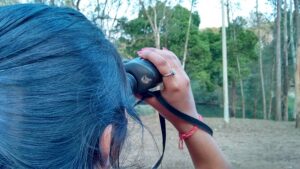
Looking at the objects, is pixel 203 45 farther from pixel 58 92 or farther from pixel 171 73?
pixel 58 92

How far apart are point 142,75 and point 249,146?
9412 millimetres

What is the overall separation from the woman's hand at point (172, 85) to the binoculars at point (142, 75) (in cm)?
1

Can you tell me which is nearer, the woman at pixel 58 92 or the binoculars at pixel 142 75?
the woman at pixel 58 92

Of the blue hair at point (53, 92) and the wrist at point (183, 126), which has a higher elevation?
the blue hair at point (53, 92)

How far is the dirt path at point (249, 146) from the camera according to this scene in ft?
23.9

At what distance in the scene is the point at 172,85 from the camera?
984 mm

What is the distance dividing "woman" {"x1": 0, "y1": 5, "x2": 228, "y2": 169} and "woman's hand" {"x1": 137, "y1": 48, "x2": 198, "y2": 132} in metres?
0.23

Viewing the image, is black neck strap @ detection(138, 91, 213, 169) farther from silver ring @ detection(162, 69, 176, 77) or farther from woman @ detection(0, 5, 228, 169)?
woman @ detection(0, 5, 228, 169)

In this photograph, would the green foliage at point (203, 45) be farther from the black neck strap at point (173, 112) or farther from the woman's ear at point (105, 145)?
the woman's ear at point (105, 145)

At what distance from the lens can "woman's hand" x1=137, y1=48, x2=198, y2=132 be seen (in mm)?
942

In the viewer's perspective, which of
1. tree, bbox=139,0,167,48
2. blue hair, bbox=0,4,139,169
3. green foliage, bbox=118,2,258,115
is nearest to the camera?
blue hair, bbox=0,4,139,169

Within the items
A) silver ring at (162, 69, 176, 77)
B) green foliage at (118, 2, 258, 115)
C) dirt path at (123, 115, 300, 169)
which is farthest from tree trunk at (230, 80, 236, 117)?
silver ring at (162, 69, 176, 77)

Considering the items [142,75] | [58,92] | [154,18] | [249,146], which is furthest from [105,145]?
[154,18]

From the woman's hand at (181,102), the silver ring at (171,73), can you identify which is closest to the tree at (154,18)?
the woman's hand at (181,102)
